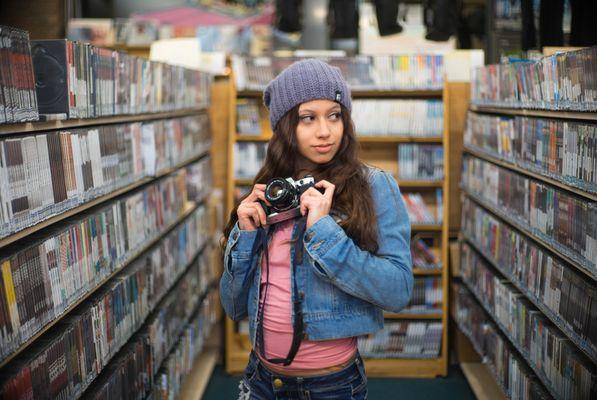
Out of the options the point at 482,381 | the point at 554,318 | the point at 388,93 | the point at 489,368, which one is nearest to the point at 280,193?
the point at 554,318

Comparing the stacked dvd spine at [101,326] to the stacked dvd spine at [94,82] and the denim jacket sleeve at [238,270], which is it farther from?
the stacked dvd spine at [94,82]

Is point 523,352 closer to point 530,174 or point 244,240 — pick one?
point 530,174

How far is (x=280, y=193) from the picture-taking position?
1731mm

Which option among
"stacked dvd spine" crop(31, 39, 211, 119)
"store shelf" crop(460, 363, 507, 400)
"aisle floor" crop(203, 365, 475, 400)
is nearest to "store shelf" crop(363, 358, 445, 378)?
"aisle floor" crop(203, 365, 475, 400)

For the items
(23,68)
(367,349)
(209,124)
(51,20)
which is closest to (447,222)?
(367,349)

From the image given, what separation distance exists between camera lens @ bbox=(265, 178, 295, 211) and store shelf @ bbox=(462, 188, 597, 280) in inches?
39.2

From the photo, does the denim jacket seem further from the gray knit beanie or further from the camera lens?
the gray knit beanie

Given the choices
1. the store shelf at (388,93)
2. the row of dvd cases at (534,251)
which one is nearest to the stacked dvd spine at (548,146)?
the row of dvd cases at (534,251)

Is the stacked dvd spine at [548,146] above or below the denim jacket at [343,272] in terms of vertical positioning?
above

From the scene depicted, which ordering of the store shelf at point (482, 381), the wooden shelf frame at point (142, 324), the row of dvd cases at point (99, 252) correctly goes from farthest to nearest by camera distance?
the store shelf at point (482, 381) < the wooden shelf frame at point (142, 324) < the row of dvd cases at point (99, 252)

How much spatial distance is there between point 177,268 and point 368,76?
1.85 meters

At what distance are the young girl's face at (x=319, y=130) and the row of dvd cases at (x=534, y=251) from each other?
2.76ft

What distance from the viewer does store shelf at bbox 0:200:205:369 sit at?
1.65m

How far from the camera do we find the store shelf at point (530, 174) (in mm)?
2219
